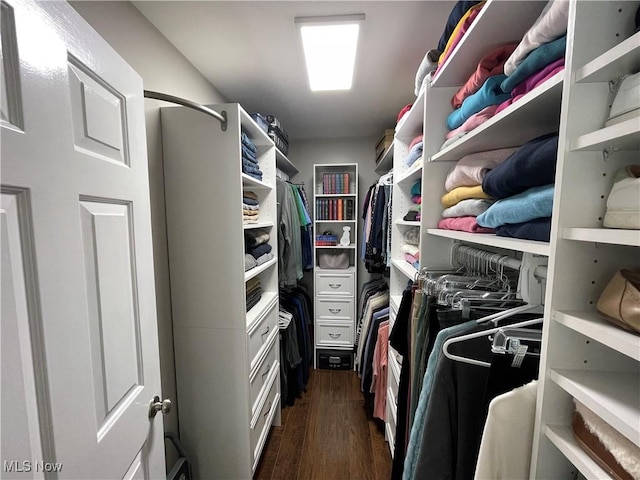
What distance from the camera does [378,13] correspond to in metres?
1.10

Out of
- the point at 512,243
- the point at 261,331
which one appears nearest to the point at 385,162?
the point at 261,331

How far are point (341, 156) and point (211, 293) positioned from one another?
81.4 inches

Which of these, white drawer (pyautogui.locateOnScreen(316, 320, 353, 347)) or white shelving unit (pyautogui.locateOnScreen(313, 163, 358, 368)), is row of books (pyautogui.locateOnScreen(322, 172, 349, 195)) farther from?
white drawer (pyautogui.locateOnScreen(316, 320, 353, 347))

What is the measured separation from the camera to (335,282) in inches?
101

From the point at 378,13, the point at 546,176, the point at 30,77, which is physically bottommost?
the point at 546,176

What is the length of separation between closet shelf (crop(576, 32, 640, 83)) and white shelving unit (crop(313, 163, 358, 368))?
2125mm

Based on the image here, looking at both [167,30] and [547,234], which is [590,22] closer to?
[547,234]

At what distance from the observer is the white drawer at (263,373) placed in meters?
A: 1.44

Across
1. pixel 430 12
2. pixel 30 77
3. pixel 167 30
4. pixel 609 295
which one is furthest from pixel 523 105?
pixel 167 30

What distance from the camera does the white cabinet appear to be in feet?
4.00

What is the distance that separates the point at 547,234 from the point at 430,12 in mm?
1109

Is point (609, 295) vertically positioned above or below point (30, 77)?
below

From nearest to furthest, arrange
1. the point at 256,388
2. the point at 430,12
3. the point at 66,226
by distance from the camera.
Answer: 1. the point at 66,226
2. the point at 430,12
3. the point at 256,388

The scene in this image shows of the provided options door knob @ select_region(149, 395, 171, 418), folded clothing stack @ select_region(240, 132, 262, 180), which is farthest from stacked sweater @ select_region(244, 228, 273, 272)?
door knob @ select_region(149, 395, 171, 418)
